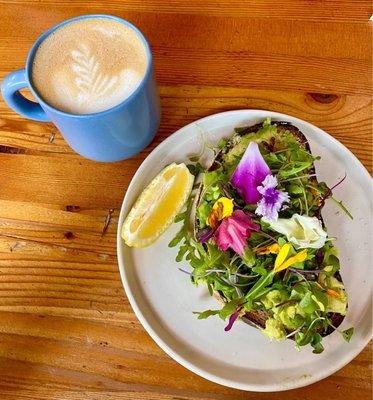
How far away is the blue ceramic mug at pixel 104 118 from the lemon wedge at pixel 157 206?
0.08 m

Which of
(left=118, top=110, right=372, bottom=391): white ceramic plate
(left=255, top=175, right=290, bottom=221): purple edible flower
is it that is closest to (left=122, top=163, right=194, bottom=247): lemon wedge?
(left=118, top=110, right=372, bottom=391): white ceramic plate

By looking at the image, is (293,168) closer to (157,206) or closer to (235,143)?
(235,143)

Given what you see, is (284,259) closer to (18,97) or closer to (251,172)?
(251,172)

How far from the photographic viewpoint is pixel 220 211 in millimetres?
754

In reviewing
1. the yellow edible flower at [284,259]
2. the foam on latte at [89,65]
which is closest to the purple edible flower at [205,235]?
the yellow edible flower at [284,259]

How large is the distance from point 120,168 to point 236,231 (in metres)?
0.29

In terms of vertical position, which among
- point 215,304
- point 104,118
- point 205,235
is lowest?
point 215,304

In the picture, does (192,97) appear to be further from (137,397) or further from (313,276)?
(137,397)

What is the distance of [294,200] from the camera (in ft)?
2.53

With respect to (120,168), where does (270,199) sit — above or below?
above

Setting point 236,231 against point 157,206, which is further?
point 157,206

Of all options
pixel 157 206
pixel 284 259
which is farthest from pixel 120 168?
pixel 284 259

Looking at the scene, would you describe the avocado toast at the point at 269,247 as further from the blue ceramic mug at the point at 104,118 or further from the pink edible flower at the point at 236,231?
the blue ceramic mug at the point at 104,118

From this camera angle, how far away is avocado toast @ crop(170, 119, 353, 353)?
0.72 meters
